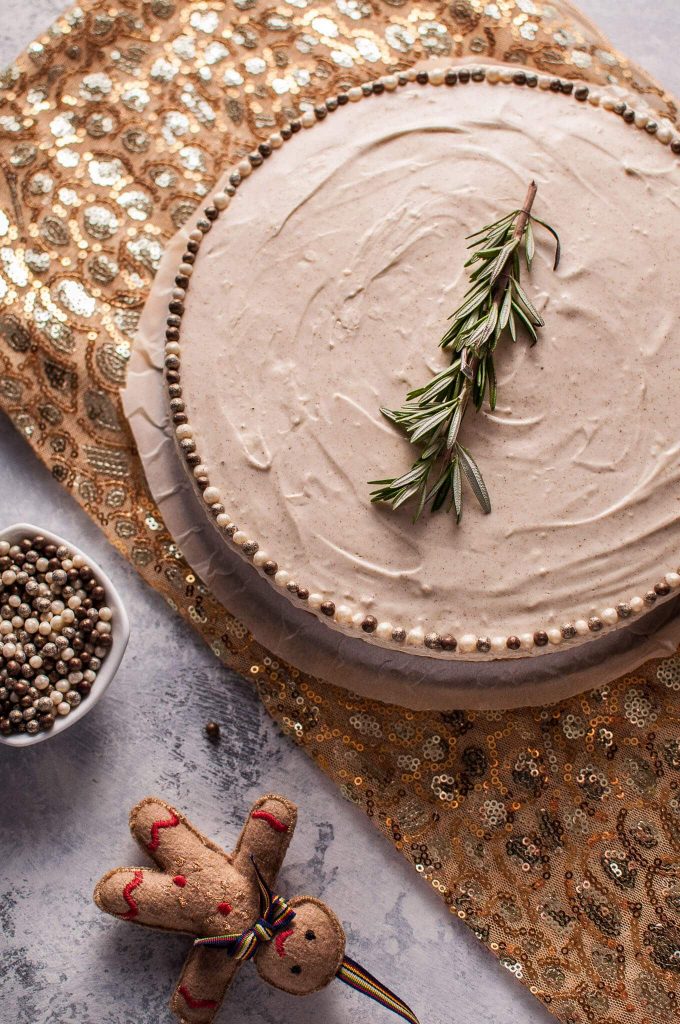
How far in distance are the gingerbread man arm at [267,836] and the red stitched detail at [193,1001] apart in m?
0.31

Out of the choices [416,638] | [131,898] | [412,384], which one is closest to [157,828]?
[131,898]

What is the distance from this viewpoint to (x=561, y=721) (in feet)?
9.25

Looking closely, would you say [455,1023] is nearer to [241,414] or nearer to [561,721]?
[561,721]

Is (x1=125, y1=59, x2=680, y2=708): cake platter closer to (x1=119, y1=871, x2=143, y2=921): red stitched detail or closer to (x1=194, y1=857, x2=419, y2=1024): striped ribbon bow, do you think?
(x1=194, y1=857, x2=419, y2=1024): striped ribbon bow

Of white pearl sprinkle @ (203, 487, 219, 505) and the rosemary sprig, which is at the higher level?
the rosemary sprig

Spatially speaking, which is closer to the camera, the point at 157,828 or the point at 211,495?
the point at 211,495

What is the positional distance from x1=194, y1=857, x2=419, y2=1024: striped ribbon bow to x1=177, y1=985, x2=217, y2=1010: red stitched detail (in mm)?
138

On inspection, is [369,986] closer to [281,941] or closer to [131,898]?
[281,941]

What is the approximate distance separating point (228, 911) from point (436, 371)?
139 cm

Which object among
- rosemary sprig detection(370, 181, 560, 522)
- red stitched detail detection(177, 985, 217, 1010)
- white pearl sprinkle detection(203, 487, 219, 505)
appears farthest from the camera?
red stitched detail detection(177, 985, 217, 1010)

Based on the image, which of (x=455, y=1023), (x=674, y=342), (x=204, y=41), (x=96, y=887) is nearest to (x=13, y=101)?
(x=204, y=41)

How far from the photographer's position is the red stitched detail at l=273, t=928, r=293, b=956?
2598 millimetres

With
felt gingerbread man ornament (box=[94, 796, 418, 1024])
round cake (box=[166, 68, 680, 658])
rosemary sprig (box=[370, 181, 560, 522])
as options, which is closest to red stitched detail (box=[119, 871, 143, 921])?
felt gingerbread man ornament (box=[94, 796, 418, 1024])

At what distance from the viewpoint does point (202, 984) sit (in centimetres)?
263
